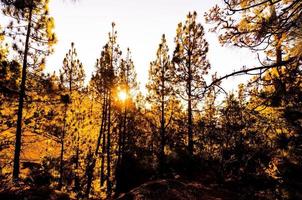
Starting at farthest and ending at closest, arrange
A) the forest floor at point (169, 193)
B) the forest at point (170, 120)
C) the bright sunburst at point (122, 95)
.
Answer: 1. the bright sunburst at point (122, 95)
2. the forest floor at point (169, 193)
3. the forest at point (170, 120)

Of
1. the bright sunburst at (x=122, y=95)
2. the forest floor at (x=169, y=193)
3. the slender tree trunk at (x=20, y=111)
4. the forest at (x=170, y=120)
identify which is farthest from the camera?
the bright sunburst at (x=122, y=95)

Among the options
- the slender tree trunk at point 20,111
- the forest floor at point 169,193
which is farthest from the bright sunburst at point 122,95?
the forest floor at point 169,193

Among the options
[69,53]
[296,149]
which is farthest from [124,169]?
[296,149]

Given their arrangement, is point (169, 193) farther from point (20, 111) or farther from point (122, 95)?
point (122, 95)

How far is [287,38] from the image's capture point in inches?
167

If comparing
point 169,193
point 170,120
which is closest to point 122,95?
point 170,120

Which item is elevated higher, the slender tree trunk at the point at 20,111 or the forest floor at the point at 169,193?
the slender tree trunk at the point at 20,111

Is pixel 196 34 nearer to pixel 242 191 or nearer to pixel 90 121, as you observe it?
pixel 90 121

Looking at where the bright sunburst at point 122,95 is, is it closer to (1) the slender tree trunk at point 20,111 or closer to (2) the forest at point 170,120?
(2) the forest at point 170,120

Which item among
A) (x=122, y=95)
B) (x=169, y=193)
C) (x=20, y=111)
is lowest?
(x=169, y=193)

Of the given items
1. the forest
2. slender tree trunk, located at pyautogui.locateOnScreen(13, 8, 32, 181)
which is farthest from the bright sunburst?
slender tree trunk, located at pyautogui.locateOnScreen(13, 8, 32, 181)

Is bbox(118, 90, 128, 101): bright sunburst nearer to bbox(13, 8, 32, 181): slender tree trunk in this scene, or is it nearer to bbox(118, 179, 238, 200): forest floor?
bbox(13, 8, 32, 181): slender tree trunk

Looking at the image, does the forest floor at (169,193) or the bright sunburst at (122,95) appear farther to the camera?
the bright sunburst at (122,95)

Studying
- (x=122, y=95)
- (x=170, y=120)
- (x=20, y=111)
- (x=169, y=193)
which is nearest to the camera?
(x=169, y=193)
